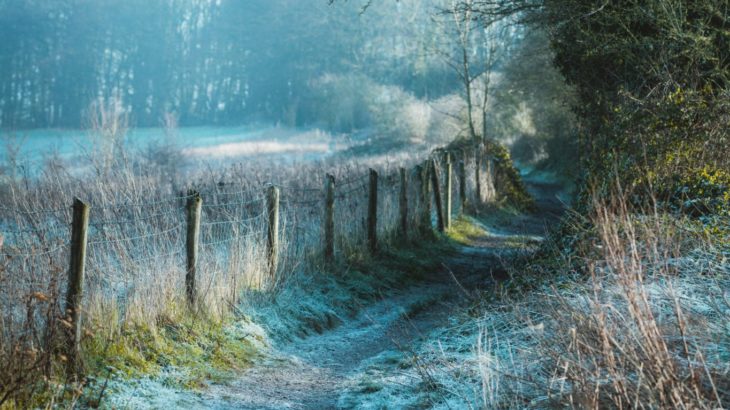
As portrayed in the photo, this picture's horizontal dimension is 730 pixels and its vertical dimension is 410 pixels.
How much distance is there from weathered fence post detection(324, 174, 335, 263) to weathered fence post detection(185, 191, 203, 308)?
2.97 m

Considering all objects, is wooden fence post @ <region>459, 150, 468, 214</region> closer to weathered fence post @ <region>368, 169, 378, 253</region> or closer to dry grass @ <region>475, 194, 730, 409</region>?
weathered fence post @ <region>368, 169, 378, 253</region>

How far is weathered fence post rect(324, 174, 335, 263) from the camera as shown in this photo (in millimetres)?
9320

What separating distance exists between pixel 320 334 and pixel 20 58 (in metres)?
47.2

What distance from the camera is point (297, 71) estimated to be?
215 feet

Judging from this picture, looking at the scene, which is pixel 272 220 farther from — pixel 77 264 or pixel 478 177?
pixel 478 177

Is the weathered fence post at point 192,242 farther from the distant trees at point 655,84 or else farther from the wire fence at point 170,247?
the distant trees at point 655,84

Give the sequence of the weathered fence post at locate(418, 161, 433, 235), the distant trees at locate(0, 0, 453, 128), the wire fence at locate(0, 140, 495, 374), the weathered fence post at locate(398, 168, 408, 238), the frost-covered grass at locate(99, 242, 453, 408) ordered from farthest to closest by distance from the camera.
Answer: the distant trees at locate(0, 0, 453, 128), the weathered fence post at locate(418, 161, 433, 235), the weathered fence post at locate(398, 168, 408, 238), the frost-covered grass at locate(99, 242, 453, 408), the wire fence at locate(0, 140, 495, 374)

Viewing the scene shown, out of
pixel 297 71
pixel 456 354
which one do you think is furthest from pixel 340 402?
pixel 297 71

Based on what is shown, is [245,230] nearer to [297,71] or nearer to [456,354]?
[456,354]

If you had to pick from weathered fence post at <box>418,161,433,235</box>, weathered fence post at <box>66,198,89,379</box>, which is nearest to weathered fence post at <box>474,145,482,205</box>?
weathered fence post at <box>418,161,433,235</box>

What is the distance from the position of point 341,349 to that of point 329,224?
2522mm

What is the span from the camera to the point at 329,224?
9.38m

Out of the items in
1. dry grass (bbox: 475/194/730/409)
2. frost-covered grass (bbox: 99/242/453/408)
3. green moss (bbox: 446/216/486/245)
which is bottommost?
frost-covered grass (bbox: 99/242/453/408)

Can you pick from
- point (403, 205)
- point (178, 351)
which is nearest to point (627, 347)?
point (178, 351)
